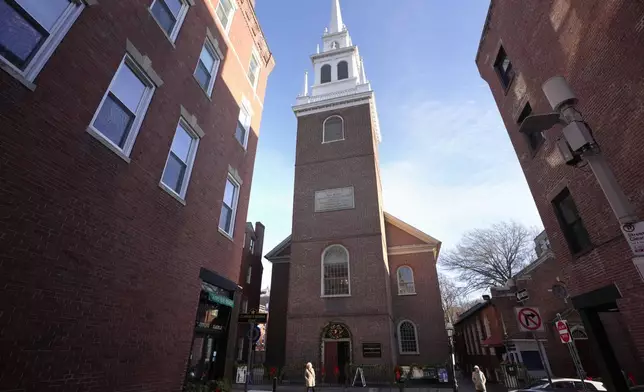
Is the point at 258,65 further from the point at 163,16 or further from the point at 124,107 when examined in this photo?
the point at 124,107

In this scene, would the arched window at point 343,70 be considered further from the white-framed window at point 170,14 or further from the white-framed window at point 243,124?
the white-framed window at point 170,14

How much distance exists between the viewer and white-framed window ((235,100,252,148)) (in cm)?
1215

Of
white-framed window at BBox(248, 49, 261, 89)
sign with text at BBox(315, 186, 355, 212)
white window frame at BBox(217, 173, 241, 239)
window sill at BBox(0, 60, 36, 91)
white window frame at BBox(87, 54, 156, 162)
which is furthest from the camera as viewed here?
sign with text at BBox(315, 186, 355, 212)

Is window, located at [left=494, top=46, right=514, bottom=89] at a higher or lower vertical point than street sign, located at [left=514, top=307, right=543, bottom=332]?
higher

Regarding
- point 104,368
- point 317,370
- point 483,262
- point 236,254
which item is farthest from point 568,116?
point 483,262

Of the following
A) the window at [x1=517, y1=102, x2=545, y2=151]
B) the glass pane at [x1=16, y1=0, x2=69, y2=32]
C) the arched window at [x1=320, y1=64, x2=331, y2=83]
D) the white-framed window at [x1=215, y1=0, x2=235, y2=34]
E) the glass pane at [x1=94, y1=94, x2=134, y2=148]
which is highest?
the arched window at [x1=320, y1=64, x2=331, y2=83]

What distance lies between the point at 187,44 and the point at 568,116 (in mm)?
9100

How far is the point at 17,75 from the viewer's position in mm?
4395

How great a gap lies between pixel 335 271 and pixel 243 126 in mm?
13916

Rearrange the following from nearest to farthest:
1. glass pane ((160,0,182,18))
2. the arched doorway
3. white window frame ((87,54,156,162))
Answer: white window frame ((87,54,156,162))
glass pane ((160,0,182,18))
the arched doorway

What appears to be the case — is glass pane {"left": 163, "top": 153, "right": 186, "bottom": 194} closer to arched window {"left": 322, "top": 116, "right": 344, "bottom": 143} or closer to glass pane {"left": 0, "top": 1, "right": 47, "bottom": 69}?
glass pane {"left": 0, "top": 1, "right": 47, "bottom": 69}

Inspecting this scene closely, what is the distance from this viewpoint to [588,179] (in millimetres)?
9242

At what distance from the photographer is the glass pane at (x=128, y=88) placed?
6383 mm

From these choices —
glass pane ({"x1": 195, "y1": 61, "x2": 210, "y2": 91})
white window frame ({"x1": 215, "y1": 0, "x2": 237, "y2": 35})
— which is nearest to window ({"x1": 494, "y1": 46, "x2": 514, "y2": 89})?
white window frame ({"x1": 215, "y1": 0, "x2": 237, "y2": 35})
